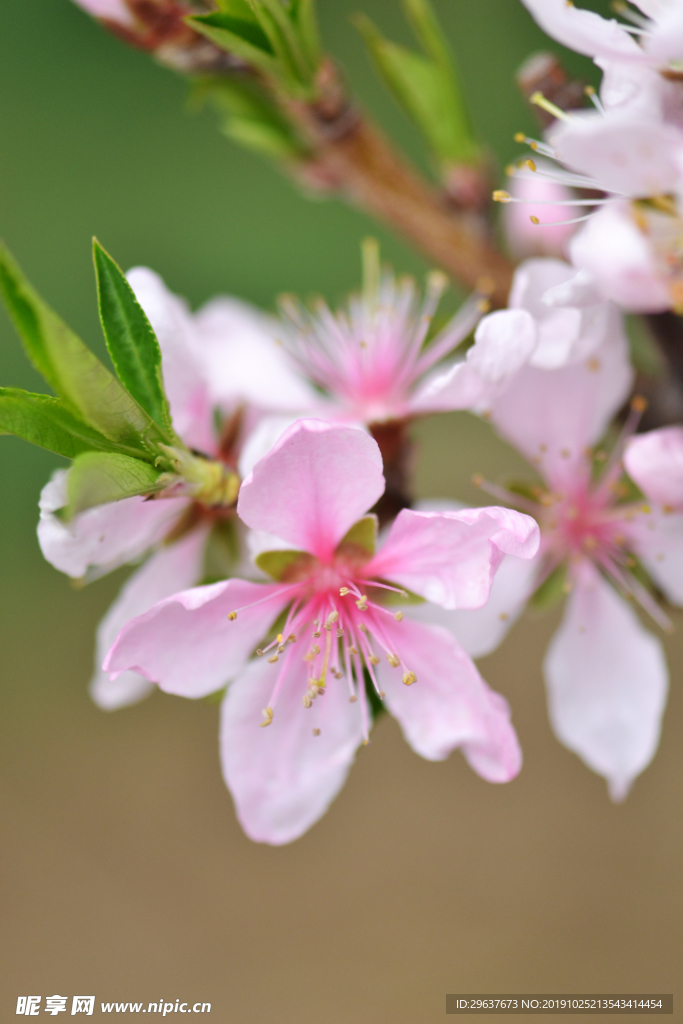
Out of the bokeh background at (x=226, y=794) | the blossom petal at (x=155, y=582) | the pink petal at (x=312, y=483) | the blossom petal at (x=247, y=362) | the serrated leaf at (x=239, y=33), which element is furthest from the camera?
the bokeh background at (x=226, y=794)

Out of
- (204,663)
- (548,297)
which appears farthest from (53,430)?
(548,297)

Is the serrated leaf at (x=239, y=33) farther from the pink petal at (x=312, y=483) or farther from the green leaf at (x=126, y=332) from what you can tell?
the pink petal at (x=312, y=483)

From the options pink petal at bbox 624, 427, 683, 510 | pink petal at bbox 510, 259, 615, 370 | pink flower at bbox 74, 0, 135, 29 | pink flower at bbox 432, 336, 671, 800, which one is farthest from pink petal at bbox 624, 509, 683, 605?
pink flower at bbox 74, 0, 135, 29

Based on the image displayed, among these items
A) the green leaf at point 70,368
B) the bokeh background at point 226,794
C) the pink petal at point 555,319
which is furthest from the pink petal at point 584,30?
the bokeh background at point 226,794

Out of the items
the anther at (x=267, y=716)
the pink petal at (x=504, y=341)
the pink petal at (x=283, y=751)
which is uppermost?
the pink petal at (x=504, y=341)

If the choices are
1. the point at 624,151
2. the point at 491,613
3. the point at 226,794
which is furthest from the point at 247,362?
the point at 226,794

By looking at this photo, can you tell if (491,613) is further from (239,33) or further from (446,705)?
(239,33)
